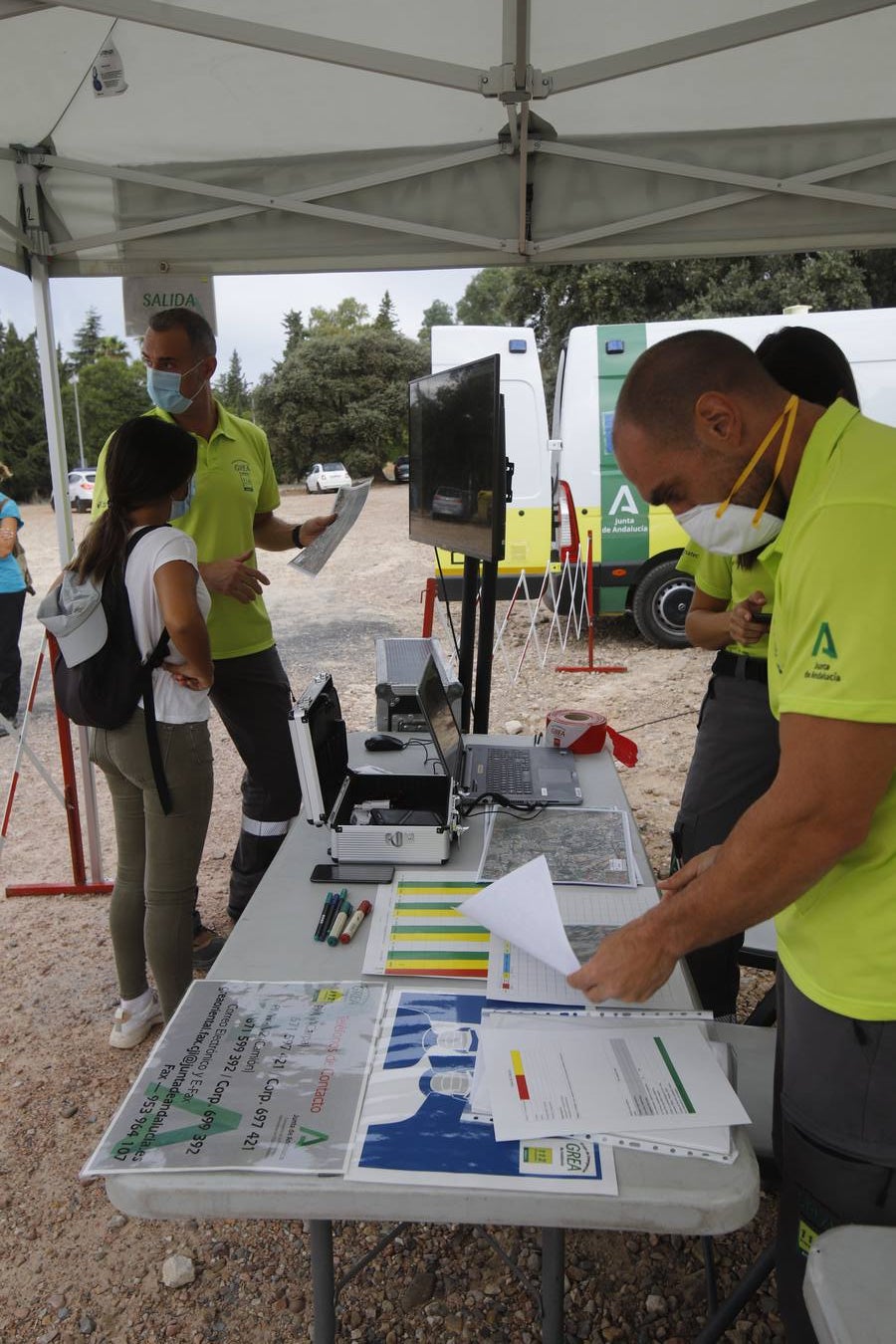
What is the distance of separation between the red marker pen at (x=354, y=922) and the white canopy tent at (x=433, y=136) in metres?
2.00

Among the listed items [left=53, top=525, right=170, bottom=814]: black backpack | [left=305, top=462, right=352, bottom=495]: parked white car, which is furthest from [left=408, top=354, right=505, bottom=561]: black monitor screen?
[left=305, top=462, right=352, bottom=495]: parked white car

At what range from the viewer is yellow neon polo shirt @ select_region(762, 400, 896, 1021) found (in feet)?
2.85

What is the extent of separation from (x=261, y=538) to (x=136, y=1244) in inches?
78.5

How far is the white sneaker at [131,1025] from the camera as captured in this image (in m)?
2.53

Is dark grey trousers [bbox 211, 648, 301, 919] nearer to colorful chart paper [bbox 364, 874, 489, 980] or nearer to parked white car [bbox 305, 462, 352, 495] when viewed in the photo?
colorful chart paper [bbox 364, 874, 489, 980]

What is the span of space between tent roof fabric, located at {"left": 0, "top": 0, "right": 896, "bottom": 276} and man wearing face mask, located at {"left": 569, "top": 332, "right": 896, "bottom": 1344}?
1635 mm

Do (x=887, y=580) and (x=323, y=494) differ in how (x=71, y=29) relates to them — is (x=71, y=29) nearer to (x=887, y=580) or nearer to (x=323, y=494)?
(x=887, y=580)

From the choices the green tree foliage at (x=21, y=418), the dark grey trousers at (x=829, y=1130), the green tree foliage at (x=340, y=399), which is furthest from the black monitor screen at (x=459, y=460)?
the green tree foliage at (x=21, y=418)

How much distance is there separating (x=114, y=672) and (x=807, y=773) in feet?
5.16

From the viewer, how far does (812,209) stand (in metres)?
2.78

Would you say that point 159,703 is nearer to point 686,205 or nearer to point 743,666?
point 743,666

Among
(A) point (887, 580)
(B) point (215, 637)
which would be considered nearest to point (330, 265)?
(B) point (215, 637)

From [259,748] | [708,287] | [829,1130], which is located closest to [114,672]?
[259,748]

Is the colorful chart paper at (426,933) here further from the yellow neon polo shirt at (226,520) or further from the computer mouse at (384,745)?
the yellow neon polo shirt at (226,520)
